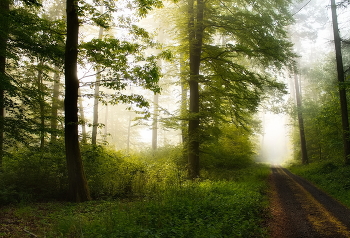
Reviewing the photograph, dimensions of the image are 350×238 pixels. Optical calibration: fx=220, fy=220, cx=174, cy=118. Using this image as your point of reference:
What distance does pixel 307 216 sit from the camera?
7.03 m

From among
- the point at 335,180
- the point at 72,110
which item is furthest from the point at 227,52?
the point at 335,180

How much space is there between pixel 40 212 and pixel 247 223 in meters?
6.02

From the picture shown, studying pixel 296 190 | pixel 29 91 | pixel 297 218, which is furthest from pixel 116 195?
pixel 296 190

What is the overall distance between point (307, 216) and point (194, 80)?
25.6 feet

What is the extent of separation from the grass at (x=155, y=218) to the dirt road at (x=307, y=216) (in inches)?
19.3

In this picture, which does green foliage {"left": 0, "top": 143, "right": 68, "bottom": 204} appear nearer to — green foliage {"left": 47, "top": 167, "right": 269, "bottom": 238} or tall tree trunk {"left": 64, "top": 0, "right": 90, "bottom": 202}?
tall tree trunk {"left": 64, "top": 0, "right": 90, "bottom": 202}

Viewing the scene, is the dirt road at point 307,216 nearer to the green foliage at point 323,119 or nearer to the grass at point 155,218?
the grass at point 155,218

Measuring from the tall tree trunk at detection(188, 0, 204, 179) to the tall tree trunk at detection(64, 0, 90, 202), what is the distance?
5.61 metres

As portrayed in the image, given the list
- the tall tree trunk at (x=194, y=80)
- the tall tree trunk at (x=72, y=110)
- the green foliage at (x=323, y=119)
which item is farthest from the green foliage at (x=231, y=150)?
the tall tree trunk at (x=72, y=110)

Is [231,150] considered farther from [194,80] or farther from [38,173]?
[38,173]

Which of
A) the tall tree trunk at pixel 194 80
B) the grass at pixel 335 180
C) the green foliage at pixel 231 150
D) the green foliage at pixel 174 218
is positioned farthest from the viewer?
the green foliage at pixel 231 150

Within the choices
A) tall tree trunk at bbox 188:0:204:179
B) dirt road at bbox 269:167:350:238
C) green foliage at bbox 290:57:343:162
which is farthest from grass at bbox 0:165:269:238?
green foliage at bbox 290:57:343:162

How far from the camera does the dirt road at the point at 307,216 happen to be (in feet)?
18.8

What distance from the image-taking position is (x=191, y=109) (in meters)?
12.2
